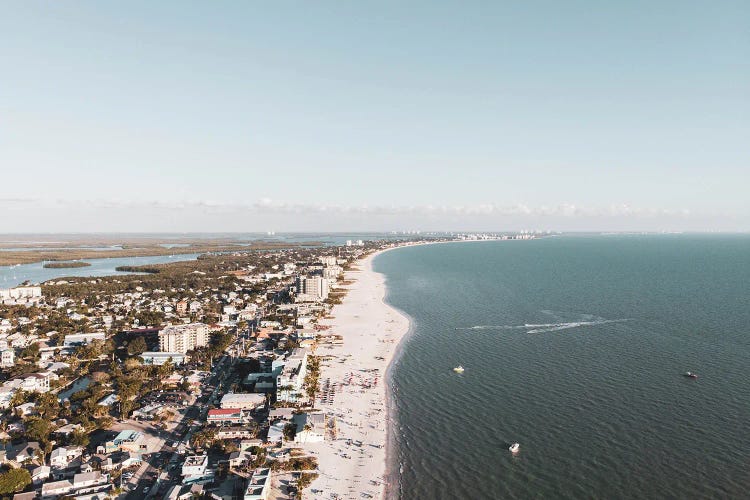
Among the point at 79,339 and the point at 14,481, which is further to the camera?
the point at 79,339

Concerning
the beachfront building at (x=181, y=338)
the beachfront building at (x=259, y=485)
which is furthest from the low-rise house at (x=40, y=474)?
the beachfront building at (x=181, y=338)

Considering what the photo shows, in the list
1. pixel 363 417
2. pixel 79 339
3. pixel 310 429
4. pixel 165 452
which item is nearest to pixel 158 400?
pixel 165 452

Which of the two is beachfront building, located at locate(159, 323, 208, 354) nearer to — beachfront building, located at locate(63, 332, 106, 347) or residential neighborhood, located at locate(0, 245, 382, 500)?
residential neighborhood, located at locate(0, 245, 382, 500)

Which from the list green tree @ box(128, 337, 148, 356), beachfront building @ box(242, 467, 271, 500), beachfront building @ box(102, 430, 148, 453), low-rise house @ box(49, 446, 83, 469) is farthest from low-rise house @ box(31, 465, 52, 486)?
green tree @ box(128, 337, 148, 356)

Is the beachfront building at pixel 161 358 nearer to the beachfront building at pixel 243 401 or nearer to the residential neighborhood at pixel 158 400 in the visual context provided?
the residential neighborhood at pixel 158 400

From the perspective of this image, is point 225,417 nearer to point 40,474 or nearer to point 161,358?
point 40,474

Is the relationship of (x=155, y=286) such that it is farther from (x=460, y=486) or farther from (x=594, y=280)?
(x=594, y=280)
